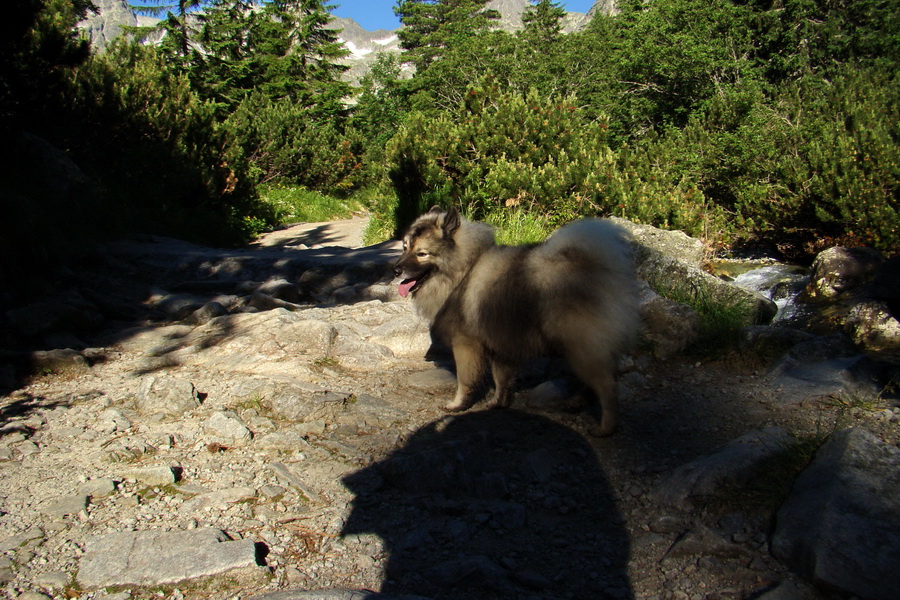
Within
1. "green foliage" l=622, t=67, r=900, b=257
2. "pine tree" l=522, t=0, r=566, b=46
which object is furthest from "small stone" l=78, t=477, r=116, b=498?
"pine tree" l=522, t=0, r=566, b=46

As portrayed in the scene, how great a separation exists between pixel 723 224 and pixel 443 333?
37.2 feet

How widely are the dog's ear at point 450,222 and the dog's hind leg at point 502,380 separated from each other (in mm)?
1036

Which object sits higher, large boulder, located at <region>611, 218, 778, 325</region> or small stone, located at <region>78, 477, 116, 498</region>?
large boulder, located at <region>611, 218, 778, 325</region>

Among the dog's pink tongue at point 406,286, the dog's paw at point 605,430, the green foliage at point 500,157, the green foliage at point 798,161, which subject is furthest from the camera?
the green foliage at point 798,161

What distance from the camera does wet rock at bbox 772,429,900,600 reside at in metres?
2.05

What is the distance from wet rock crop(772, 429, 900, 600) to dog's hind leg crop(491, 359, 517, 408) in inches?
79.6

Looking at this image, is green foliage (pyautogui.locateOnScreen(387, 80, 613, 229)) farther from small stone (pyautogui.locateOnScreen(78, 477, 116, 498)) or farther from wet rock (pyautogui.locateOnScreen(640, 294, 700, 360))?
small stone (pyautogui.locateOnScreen(78, 477, 116, 498))

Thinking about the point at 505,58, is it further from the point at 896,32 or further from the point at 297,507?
the point at 297,507

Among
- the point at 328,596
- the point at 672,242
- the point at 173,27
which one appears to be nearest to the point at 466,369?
the point at 328,596

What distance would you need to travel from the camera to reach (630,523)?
2.96 metres

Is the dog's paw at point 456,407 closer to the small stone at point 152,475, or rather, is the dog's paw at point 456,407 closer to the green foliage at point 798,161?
the small stone at point 152,475

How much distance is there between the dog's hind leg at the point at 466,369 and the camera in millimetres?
4273

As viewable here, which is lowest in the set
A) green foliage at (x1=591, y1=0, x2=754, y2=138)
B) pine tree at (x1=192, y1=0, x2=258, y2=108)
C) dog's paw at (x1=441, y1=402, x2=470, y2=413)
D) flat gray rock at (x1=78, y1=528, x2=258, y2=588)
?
dog's paw at (x1=441, y1=402, x2=470, y2=413)

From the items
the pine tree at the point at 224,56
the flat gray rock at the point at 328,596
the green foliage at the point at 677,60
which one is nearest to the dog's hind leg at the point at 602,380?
the flat gray rock at the point at 328,596
